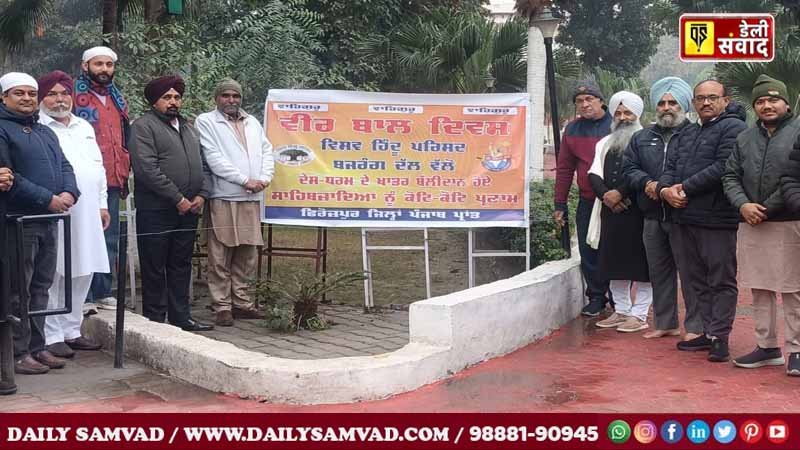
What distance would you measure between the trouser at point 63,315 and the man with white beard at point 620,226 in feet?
12.3

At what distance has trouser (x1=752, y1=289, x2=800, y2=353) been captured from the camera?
19.5 feet

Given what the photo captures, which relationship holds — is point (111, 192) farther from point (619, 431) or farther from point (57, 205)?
point (619, 431)

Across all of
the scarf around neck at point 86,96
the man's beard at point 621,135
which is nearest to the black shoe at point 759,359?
the man's beard at point 621,135

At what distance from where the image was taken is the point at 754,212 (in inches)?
233

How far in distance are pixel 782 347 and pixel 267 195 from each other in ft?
13.2

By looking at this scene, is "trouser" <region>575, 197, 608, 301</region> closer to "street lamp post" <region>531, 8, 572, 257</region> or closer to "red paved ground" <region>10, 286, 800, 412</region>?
"street lamp post" <region>531, 8, 572, 257</region>

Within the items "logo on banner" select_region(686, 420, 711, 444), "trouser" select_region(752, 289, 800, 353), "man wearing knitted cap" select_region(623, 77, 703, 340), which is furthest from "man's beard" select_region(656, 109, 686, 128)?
"logo on banner" select_region(686, 420, 711, 444)

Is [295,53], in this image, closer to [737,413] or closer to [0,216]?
[0,216]

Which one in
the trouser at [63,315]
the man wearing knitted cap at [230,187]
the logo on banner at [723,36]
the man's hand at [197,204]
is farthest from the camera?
the logo on banner at [723,36]

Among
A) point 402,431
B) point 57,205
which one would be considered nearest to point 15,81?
point 57,205

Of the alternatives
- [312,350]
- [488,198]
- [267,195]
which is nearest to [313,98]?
[267,195]

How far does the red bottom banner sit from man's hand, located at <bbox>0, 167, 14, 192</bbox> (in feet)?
4.81

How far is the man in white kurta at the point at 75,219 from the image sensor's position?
6.36 metres

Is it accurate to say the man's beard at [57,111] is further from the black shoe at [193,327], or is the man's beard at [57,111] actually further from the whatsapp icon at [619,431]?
the whatsapp icon at [619,431]
